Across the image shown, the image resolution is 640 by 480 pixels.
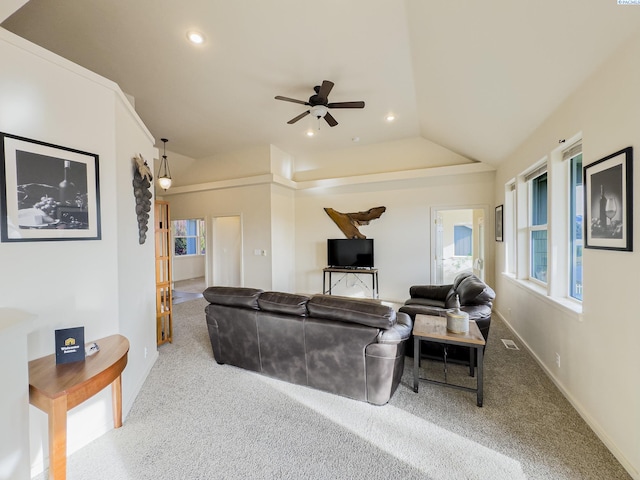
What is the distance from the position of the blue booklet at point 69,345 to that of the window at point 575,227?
13.4 feet

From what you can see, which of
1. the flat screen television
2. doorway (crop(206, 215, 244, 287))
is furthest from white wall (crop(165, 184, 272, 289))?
the flat screen television

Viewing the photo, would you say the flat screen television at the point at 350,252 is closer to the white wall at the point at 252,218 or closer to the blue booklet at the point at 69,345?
the white wall at the point at 252,218

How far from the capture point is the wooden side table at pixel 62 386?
4.41 ft

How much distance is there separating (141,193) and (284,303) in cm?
181

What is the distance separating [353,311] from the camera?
7.20 ft

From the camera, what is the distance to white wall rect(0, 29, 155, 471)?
158 centimetres

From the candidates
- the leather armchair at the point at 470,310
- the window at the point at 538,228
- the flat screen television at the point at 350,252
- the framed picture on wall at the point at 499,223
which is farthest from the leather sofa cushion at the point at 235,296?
the framed picture on wall at the point at 499,223

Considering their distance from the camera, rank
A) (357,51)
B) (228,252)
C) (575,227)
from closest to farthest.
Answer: (575,227) < (357,51) < (228,252)

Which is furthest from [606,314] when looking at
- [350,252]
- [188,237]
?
[188,237]

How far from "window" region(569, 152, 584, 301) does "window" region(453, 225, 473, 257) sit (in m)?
3.98

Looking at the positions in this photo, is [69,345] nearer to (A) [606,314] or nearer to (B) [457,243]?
(A) [606,314]

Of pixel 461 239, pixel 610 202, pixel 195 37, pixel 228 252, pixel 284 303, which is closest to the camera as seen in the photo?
pixel 610 202

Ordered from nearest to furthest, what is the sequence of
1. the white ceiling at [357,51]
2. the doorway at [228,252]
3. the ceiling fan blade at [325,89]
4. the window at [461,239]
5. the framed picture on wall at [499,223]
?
1. the white ceiling at [357,51]
2. the ceiling fan blade at [325,89]
3. the framed picture on wall at [499,223]
4. the window at [461,239]
5. the doorway at [228,252]

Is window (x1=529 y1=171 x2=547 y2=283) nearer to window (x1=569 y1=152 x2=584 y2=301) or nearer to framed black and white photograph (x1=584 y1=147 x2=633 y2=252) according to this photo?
window (x1=569 y1=152 x2=584 y2=301)
